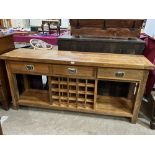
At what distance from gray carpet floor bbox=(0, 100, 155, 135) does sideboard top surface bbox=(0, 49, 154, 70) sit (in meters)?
0.70

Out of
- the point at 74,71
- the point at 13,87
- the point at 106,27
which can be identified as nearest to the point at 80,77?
the point at 74,71

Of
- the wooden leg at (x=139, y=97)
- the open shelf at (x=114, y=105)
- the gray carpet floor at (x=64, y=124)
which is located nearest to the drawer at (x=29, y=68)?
the gray carpet floor at (x=64, y=124)

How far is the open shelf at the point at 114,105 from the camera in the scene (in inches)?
72.7

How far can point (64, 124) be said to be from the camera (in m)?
1.82

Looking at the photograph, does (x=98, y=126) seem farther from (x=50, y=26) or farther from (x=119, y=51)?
(x=50, y=26)

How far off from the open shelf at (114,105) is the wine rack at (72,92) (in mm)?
138

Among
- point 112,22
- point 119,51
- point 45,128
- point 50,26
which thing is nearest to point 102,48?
point 119,51

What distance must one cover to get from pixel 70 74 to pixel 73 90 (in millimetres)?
277

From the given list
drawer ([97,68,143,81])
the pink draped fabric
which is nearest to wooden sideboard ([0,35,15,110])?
drawer ([97,68,143,81])

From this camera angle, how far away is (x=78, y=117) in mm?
1939

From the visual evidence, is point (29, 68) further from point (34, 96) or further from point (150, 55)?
point (150, 55)

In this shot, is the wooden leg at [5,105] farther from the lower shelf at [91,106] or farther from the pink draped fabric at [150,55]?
the pink draped fabric at [150,55]

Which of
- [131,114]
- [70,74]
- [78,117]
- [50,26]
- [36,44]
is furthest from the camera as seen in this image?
[50,26]

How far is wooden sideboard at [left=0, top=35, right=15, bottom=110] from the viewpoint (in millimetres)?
1865
